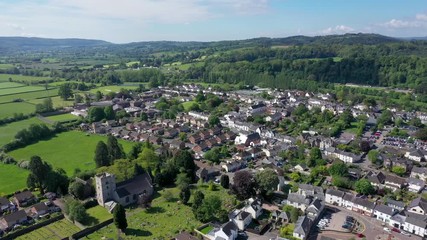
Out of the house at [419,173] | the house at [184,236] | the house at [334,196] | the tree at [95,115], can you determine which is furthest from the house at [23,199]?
the house at [419,173]

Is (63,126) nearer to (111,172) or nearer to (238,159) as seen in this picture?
(111,172)

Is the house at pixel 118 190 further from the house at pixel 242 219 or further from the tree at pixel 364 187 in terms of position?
the tree at pixel 364 187

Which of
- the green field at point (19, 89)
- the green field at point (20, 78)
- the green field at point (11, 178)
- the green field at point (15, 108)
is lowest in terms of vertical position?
the green field at point (11, 178)

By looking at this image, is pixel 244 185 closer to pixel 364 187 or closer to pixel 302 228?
pixel 302 228

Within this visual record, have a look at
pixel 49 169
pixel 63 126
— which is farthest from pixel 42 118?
pixel 49 169

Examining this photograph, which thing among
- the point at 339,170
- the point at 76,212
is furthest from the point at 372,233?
the point at 76,212
